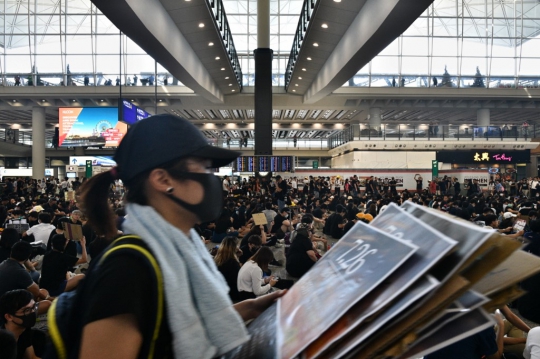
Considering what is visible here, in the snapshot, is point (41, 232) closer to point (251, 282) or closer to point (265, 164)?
point (251, 282)

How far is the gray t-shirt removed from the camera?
15.9ft

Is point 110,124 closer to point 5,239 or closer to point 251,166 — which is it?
point 251,166

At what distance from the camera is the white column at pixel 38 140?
98.1 feet

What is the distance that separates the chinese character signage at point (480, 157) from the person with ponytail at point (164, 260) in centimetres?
3238

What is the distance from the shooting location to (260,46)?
67.6ft

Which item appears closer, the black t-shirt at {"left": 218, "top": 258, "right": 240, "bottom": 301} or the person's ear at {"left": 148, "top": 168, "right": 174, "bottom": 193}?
the person's ear at {"left": 148, "top": 168, "right": 174, "bottom": 193}

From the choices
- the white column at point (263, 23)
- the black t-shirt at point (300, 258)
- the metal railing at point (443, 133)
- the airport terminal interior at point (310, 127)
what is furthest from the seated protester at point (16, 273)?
the metal railing at point (443, 133)

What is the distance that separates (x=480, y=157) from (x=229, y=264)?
29.5 m

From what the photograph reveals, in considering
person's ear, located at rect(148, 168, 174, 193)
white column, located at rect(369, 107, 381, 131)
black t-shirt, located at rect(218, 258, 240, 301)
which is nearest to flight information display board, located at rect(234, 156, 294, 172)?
white column, located at rect(369, 107, 381, 131)

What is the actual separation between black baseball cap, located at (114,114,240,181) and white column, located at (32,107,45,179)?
3284cm

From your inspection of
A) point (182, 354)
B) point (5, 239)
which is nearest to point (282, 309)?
point (182, 354)

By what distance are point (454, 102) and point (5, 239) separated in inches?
1229

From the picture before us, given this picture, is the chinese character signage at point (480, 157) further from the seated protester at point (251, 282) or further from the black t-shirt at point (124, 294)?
the black t-shirt at point (124, 294)

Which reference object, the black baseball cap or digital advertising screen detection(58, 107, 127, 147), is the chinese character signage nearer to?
digital advertising screen detection(58, 107, 127, 147)
